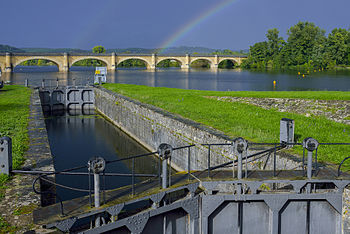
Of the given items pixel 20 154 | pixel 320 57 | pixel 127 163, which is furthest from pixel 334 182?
pixel 320 57

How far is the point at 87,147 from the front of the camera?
70.7ft

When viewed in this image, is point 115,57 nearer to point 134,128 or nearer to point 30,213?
point 134,128

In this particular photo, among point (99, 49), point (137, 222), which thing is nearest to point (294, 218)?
point (137, 222)

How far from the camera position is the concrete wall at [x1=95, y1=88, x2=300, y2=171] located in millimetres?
11864

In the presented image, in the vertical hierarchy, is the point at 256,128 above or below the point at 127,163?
above

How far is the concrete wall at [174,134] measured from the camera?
11.9 metres

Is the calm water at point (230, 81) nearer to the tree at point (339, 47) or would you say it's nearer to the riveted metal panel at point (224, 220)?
the tree at point (339, 47)

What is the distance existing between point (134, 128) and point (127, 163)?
383 centimetres

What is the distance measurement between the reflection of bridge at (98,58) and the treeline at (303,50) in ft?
35.0

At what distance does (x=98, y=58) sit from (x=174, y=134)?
327 ft

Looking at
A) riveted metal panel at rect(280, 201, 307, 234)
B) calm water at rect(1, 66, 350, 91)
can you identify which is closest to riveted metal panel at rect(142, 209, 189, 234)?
riveted metal panel at rect(280, 201, 307, 234)

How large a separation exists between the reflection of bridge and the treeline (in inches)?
420

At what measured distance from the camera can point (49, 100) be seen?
3450 centimetres

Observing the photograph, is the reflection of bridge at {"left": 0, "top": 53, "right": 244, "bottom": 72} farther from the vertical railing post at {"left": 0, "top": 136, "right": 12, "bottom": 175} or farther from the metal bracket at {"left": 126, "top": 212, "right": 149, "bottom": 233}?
the metal bracket at {"left": 126, "top": 212, "right": 149, "bottom": 233}
